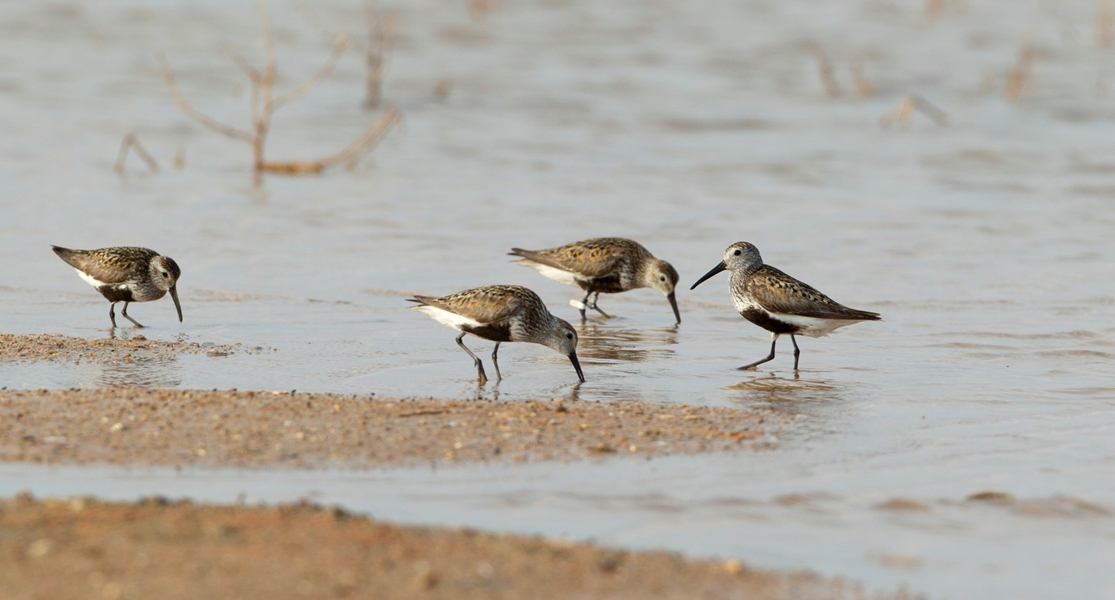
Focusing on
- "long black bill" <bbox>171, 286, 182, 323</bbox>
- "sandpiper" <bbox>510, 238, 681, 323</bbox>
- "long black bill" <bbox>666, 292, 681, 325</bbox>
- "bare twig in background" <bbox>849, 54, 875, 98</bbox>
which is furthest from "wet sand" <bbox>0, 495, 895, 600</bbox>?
"bare twig in background" <bbox>849, 54, 875, 98</bbox>

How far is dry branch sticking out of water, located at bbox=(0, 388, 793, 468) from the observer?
22.2 ft

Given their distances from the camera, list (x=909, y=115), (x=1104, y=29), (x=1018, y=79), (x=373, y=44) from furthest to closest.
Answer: (x=1104, y=29), (x=373, y=44), (x=1018, y=79), (x=909, y=115)

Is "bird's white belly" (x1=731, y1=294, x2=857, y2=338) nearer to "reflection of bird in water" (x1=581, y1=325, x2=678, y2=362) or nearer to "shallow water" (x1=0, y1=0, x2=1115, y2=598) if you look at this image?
"shallow water" (x1=0, y1=0, x2=1115, y2=598)

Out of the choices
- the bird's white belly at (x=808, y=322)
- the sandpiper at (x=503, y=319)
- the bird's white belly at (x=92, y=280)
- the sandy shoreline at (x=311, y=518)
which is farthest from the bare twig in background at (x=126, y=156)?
the bird's white belly at (x=808, y=322)

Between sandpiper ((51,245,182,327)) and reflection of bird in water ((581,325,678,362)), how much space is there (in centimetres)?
333

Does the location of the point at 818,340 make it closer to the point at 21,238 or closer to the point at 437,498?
the point at 437,498

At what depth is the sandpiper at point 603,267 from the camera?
12.0 m

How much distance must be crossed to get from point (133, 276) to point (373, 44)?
56.7 feet

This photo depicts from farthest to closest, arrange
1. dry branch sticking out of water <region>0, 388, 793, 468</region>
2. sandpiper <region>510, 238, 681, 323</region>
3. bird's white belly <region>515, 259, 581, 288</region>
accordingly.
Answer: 1. bird's white belly <region>515, 259, 581, 288</region>
2. sandpiper <region>510, 238, 681, 323</region>
3. dry branch sticking out of water <region>0, 388, 793, 468</region>

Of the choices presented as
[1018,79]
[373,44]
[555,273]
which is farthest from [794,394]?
[373,44]

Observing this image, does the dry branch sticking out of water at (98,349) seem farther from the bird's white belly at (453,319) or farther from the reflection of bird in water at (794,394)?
the reflection of bird in water at (794,394)

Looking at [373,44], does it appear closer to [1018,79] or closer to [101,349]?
[1018,79]

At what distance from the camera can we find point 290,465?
6645 millimetres

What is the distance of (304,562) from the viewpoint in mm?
5215
